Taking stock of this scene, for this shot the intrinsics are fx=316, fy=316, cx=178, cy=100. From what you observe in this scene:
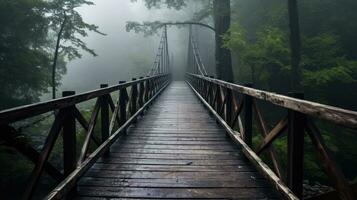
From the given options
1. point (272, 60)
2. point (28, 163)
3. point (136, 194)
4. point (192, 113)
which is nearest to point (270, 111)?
point (272, 60)

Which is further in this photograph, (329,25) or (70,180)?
(329,25)

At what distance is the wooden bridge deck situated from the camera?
10.9ft

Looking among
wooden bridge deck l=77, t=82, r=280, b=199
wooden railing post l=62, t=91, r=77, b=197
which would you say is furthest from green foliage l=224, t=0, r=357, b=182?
wooden railing post l=62, t=91, r=77, b=197

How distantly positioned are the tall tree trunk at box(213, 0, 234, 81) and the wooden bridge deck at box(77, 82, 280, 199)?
23.7 feet

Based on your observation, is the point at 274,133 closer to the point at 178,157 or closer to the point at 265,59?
the point at 178,157

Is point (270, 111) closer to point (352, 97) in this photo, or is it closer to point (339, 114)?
point (352, 97)

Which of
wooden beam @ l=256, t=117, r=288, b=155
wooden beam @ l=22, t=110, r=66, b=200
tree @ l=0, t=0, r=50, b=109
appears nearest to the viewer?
wooden beam @ l=22, t=110, r=66, b=200

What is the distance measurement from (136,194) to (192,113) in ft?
20.7

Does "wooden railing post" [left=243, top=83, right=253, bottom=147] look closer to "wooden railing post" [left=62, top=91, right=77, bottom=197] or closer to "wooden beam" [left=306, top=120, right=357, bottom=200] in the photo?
"wooden beam" [left=306, top=120, right=357, bottom=200]

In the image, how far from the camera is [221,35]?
1319 cm

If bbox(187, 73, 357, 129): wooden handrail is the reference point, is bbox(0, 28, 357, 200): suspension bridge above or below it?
below

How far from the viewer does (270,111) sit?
50.2 feet

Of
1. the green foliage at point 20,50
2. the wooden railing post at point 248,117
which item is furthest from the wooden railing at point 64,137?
the green foliage at point 20,50

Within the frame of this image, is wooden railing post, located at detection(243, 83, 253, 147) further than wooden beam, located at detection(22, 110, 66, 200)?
Yes
